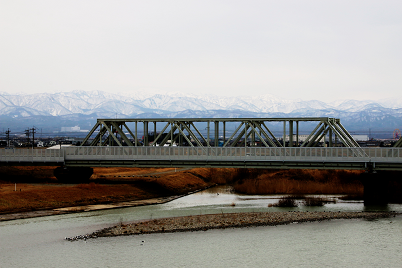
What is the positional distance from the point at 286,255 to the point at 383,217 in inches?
825

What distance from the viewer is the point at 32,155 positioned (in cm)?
8362

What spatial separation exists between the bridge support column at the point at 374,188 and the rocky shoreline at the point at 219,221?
7641 mm

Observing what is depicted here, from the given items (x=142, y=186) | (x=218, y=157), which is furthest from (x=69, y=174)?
(x=218, y=157)

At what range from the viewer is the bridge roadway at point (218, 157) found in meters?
68.6

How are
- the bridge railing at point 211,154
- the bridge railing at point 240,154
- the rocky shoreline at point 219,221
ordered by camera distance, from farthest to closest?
1. the bridge railing at point 211,154
2. the bridge railing at point 240,154
3. the rocky shoreline at point 219,221

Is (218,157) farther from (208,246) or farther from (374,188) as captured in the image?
(208,246)

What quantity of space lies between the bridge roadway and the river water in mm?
12791

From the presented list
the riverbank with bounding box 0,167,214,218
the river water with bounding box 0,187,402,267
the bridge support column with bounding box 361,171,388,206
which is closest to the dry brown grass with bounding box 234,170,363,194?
the bridge support column with bounding box 361,171,388,206

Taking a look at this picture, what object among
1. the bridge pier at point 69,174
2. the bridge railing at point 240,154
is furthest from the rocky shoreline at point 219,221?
the bridge pier at point 69,174

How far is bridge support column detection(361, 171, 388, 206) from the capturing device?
Answer: 68188 mm

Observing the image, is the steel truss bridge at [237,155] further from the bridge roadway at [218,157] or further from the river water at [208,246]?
the river water at [208,246]

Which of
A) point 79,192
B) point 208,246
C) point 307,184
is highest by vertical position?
point 79,192

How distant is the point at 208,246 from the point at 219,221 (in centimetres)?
1015

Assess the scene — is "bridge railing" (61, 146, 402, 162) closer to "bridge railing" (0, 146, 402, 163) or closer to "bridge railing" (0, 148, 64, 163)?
"bridge railing" (0, 146, 402, 163)
